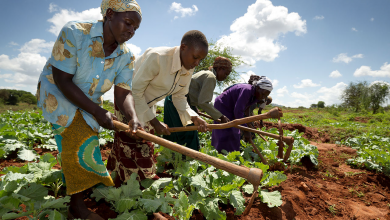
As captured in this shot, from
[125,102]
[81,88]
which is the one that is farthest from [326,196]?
[81,88]

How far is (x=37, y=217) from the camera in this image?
1.58 meters

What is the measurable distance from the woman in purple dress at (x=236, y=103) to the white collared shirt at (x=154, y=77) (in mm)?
1260

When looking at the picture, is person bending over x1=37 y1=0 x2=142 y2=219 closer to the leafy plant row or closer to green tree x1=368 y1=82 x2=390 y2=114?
the leafy plant row

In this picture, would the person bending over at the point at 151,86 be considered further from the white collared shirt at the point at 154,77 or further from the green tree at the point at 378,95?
the green tree at the point at 378,95

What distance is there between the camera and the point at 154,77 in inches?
100

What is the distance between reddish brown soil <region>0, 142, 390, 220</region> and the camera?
224 centimetres

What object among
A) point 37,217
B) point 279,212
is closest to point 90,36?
point 37,217

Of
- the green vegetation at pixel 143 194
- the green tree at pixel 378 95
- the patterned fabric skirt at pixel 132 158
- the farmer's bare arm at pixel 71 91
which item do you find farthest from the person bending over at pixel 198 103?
the green tree at pixel 378 95

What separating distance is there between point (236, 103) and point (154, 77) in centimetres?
162

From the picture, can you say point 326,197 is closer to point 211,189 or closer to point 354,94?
point 211,189

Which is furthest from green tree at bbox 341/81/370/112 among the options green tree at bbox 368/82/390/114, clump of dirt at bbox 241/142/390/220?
clump of dirt at bbox 241/142/390/220

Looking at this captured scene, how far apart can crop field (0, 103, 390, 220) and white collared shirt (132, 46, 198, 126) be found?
0.69 meters

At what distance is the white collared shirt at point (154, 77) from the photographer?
2459 millimetres

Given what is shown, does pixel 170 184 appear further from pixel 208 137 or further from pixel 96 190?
pixel 208 137
